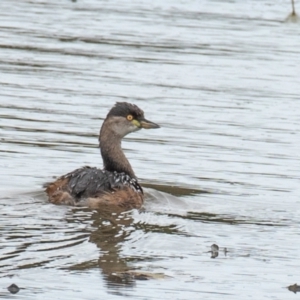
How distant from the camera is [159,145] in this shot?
14.4 meters

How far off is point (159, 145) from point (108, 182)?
2420 millimetres

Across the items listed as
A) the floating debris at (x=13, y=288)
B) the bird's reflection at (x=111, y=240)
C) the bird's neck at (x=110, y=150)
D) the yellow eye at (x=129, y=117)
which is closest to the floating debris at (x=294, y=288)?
the bird's reflection at (x=111, y=240)

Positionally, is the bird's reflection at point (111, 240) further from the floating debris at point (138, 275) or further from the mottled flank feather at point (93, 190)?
the mottled flank feather at point (93, 190)

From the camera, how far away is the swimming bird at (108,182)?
11.7 metres

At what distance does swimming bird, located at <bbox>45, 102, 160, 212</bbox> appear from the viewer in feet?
38.3

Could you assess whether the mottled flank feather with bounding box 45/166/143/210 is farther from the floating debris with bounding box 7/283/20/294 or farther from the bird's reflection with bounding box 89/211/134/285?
the floating debris with bounding box 7/283/20/294

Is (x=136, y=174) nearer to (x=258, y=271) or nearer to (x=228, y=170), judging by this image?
(x=228, y=170)

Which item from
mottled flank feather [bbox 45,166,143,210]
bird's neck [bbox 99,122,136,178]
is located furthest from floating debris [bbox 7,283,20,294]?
bird's neck [bbox 99,122,136,178]

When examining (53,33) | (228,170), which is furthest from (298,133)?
(53,33)

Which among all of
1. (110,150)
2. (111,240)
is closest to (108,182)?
(110,150)

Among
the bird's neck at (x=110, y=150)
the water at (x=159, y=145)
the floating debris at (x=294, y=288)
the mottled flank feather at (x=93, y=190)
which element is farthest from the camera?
the bird's neck at (x=110, y=150)

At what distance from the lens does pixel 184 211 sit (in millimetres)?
11789

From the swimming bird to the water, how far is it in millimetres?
172

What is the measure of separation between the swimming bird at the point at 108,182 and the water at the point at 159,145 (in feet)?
0.56
